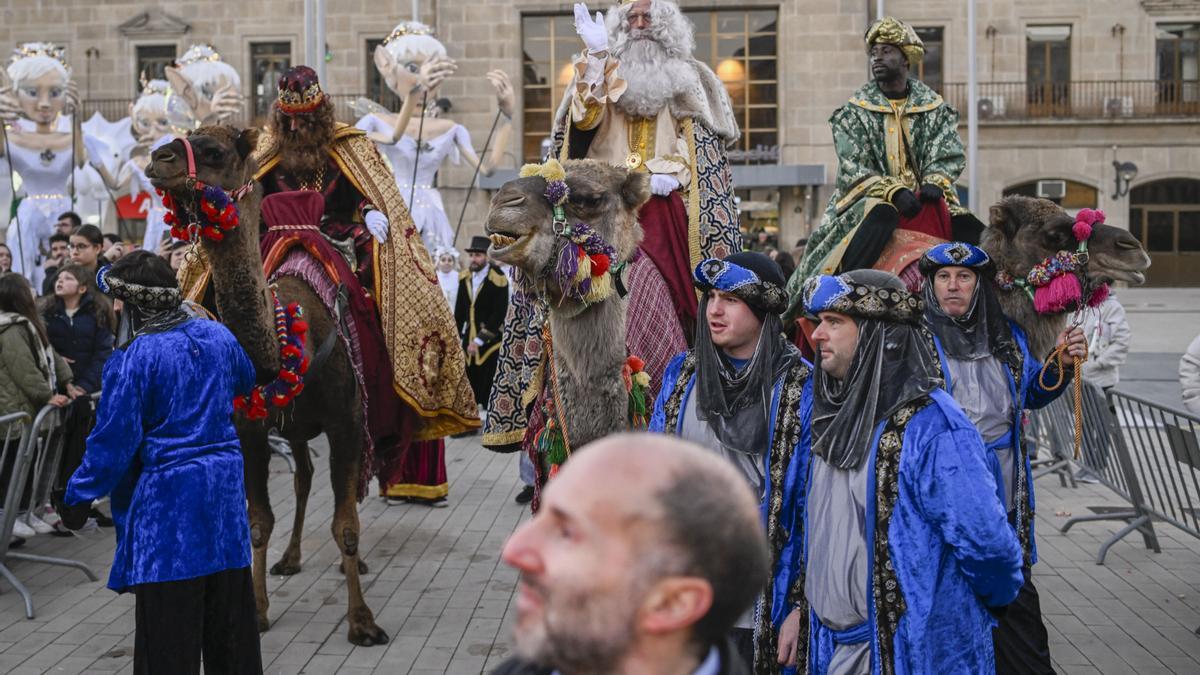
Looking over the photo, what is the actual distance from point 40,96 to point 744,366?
40.3ft

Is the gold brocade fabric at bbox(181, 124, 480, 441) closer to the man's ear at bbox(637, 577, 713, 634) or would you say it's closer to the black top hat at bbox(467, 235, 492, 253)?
the man's ear at bbox(637, 577, 713, 634)

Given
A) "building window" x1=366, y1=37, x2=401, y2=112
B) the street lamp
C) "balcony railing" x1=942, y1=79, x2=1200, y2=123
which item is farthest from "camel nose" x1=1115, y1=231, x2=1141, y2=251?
the street lamp

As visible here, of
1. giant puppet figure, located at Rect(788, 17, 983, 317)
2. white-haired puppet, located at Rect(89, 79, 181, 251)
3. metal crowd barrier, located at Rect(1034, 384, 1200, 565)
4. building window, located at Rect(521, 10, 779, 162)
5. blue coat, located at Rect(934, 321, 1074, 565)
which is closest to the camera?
blue coat, located at Rect(934, 321, 1074, 565)

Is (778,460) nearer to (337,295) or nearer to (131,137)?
(337,295)

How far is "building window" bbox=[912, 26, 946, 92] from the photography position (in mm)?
32312

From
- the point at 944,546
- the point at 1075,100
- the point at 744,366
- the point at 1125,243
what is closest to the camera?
the point at 944,546

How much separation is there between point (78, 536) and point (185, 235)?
433 centimetres

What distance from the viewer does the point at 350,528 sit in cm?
650

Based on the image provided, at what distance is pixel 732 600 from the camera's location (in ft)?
5.93

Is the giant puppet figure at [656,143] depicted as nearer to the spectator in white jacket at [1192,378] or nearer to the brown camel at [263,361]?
the brown camel at [263,361]

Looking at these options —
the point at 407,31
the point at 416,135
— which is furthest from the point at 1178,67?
the point at 407,31

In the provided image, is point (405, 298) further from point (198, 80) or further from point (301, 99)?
point (198, 80)

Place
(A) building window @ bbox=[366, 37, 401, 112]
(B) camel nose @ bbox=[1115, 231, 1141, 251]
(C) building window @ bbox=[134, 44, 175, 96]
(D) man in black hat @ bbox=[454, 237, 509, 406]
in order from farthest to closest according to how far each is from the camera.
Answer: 1. (C) building window @ bbox=[134, 44, 175, 96]
2. (A) building window @ bbox=[366, 37, 401, 112]
3. (D) man in black hat @ bbox=[454, 237, 509, 406]
4. (B) camel nose @ bbox=[1115, 231, 1141, 251]

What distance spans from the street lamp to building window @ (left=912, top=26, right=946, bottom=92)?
5.58m
